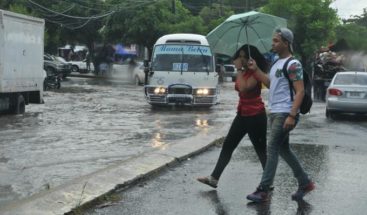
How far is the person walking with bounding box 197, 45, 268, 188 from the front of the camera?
6.98m

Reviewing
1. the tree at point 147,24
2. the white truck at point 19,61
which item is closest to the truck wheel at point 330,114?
the white truck at point 19,61

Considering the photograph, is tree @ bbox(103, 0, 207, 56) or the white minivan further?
tree @ bbox(103, 0, 207, 56)

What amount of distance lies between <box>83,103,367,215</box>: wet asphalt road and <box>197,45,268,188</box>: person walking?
0.43 meters

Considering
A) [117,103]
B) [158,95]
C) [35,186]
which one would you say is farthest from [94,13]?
[35,186]

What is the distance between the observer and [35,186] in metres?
7.63

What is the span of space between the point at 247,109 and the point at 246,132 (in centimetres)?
32

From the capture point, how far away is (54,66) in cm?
3925

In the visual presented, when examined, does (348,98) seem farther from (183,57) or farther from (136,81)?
(136,81)

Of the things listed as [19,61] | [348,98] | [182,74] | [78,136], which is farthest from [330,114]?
[19,61]

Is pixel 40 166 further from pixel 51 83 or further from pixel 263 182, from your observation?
pixel 51 83

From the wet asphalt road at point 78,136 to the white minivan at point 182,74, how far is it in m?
0.48

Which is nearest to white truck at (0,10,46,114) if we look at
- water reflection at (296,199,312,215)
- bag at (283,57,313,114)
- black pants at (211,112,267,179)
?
black pants at (211,112,267,179)

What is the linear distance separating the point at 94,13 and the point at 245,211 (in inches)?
1809

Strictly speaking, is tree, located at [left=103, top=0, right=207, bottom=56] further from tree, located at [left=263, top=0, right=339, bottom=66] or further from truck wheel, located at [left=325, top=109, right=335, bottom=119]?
truck wheel, located at [left=325, top=109, right=335, bottom=119]
